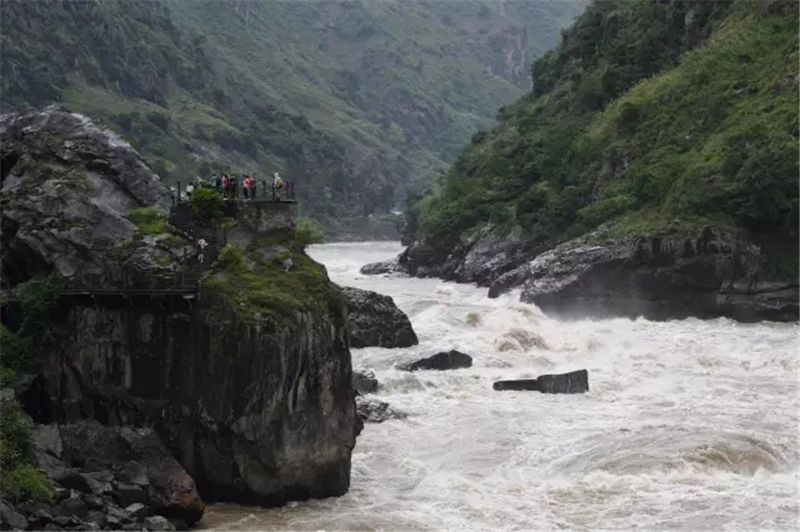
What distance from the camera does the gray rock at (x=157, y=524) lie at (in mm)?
27484

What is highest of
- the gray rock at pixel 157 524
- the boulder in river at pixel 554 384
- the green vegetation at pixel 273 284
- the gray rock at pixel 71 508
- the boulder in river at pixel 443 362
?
the green vegetation at pixel 273 284

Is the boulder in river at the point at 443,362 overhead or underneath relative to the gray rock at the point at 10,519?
overhead

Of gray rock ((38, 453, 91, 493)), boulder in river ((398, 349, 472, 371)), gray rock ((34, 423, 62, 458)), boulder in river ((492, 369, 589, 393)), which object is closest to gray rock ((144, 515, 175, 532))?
gray rock ((38, 453, 91, 493))

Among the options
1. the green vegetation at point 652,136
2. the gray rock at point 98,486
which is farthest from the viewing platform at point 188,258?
the green vegetation at point 652,136

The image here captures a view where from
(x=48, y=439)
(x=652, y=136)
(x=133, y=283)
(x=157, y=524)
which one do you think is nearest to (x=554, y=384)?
(x=133, y=283)

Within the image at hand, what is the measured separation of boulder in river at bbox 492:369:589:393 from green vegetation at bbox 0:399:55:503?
70.1ft

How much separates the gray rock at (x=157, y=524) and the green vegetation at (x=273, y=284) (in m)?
5.60

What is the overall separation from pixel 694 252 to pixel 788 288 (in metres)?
5.37

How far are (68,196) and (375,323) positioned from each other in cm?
2390

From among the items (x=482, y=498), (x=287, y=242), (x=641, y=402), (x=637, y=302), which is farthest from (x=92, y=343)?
(x=637, y=302)

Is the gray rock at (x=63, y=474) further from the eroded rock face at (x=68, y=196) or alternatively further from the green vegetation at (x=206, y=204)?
the green vegetation at (x=206, y=204)

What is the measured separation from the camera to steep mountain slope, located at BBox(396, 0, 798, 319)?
7012cm

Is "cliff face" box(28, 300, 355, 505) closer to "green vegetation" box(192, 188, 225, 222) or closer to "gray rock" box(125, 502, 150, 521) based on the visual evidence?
"gray rock" box(125, 502, 150, 521)

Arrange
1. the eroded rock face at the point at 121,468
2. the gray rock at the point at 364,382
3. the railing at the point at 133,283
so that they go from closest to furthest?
1. the eroded rock face at the point at 121,468
2. the railing at the point at 133,283
3. the gray rock at the point at 364,382
